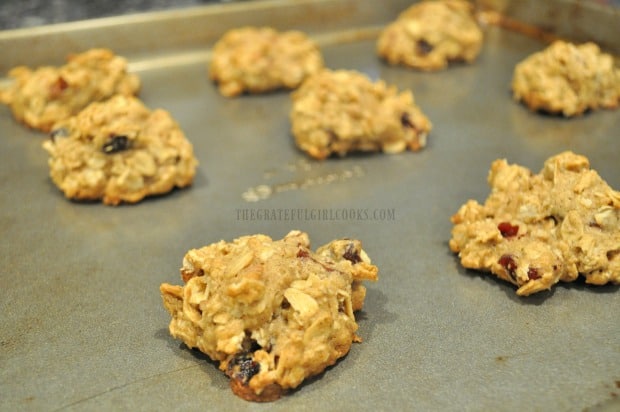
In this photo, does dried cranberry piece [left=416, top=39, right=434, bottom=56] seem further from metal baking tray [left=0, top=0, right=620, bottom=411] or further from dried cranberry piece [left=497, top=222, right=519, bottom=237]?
Result: dried cranberry piece [left=497, top=222, right=519, bottom=237]

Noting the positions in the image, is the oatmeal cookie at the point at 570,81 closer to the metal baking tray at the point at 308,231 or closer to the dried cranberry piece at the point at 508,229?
the metal baking tray at the point at 308,231

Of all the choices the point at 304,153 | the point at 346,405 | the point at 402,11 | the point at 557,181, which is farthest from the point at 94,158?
the point at 402,11

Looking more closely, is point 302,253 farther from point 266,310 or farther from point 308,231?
point 308,231

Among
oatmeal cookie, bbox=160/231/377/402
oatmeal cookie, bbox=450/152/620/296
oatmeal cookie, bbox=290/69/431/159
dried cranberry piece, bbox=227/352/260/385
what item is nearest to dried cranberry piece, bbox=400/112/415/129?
oatmeal cookie, bbox=290/69/431/159

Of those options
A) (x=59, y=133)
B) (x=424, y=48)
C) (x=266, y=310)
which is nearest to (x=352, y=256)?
(x=266, y=310)

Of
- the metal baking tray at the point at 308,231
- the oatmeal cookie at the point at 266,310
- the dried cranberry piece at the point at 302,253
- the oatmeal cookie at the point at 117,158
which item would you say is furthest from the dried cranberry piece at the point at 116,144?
the dried cranberry piece at the point at 302,253

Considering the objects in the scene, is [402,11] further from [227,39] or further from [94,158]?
[94,158]
